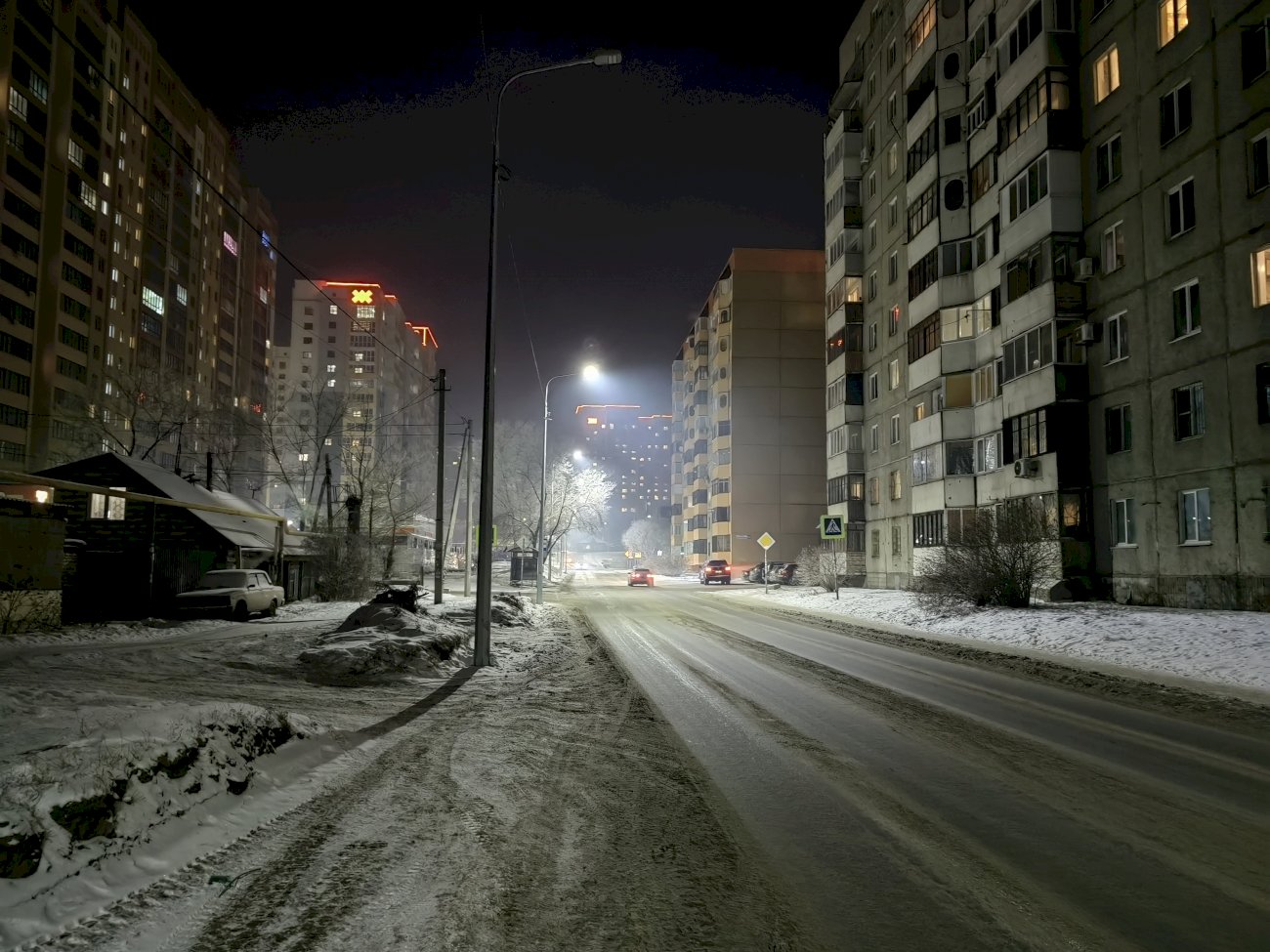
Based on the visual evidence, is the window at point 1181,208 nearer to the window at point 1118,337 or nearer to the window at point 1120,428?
the window at point 1118,337

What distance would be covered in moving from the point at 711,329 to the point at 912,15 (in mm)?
55298

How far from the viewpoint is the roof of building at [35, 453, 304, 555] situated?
27.6 m

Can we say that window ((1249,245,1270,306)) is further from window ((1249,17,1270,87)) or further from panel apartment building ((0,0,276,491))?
panel apartment building ((0,0,276,491))

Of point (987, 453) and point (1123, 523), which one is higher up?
point (987, 453)

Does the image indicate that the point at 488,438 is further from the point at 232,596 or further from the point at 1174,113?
the point at 1174,113

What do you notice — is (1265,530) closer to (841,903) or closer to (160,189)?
(841,903)

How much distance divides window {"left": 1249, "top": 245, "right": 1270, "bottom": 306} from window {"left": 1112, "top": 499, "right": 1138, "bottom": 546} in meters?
7.19

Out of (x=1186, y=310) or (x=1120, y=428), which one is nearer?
(x=1186, y=310)

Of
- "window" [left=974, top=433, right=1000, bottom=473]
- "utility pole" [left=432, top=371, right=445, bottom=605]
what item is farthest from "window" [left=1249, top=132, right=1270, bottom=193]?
"utility pole" [left=432, top=371, right=445, bottom=605]

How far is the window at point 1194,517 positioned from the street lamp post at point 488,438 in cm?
1842

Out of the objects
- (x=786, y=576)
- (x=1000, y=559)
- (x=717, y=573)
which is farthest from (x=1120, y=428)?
(x=717, y=573)

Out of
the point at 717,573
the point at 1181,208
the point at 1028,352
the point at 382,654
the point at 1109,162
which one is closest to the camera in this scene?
the point at 382,654

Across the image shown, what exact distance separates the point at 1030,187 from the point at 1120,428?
971cm

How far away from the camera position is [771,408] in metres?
81.7
